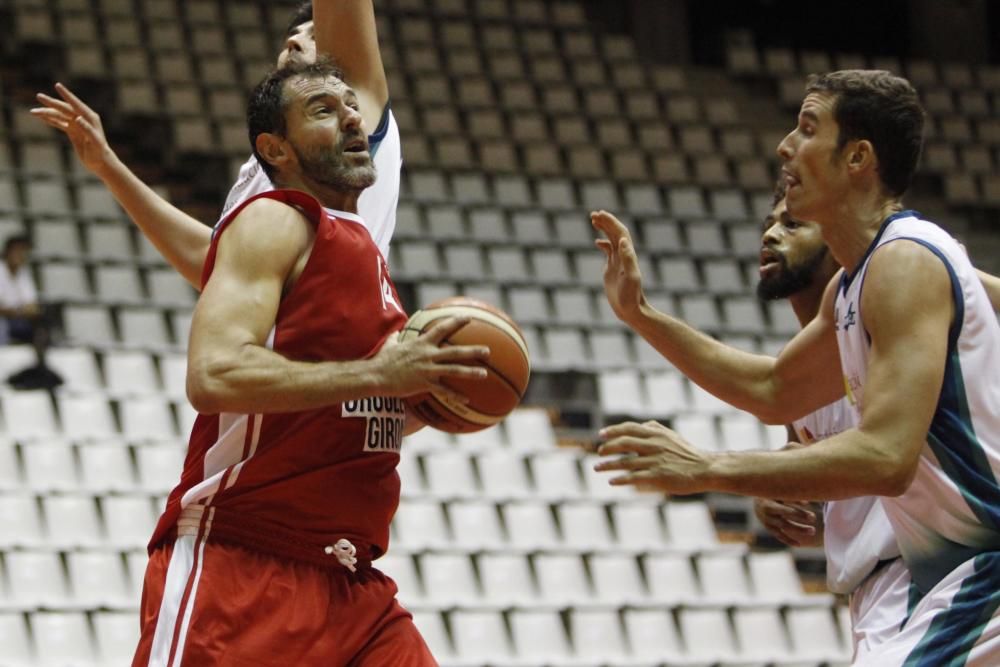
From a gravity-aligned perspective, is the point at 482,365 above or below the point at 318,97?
below

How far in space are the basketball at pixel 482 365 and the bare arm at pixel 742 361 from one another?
23.0 inches

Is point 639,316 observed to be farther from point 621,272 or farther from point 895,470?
point 895,470

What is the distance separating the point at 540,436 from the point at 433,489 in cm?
115

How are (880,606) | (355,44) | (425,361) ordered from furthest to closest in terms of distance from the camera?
1. (355,44)
2. (880,606)
3. (425,361)

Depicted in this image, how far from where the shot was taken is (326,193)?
3.60 m

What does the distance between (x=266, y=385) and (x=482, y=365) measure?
463mm

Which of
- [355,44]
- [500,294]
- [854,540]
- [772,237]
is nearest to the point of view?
[854,540]

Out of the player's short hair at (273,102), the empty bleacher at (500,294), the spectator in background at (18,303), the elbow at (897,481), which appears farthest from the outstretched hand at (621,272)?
the spectator in background at (18,303)

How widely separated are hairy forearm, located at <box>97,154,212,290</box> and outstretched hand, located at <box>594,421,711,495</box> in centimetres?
171

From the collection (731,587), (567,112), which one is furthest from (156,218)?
(567,112)

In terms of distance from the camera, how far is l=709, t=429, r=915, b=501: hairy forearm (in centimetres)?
295

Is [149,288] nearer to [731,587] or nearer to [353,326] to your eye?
[731,587]

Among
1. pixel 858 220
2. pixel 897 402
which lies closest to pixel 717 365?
pixel 858 220

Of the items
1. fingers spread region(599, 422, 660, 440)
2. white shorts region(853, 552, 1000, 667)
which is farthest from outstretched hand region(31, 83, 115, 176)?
white shorts region(853, 552, 1000, 667)
